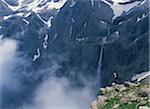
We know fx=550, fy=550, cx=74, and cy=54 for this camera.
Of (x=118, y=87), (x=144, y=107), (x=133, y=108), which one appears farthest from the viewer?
(x=118, y=87)

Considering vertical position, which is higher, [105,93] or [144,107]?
[105,93]

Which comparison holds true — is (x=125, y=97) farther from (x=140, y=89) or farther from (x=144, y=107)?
(x=144, y=107)

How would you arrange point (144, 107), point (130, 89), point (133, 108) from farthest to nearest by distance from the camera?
point (130, 89), point (133, 108), point (144, 107)

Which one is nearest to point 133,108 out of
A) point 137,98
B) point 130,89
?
point 137,98

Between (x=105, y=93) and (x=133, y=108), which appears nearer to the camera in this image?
(x=133, y=108)

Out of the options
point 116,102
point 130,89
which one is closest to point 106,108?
point 116,102

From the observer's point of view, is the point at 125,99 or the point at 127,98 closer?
the point at 125,99

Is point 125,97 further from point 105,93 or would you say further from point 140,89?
point 105,93
